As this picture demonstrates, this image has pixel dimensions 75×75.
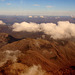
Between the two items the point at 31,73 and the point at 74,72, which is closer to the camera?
the point at 31,73

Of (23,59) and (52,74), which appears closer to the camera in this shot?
(52,74)

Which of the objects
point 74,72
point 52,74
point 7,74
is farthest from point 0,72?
point 74,72

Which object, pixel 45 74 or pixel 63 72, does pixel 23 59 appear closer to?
pixel 45 74

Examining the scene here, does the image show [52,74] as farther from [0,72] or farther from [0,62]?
[0,62]

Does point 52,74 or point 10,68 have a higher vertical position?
point 10,68

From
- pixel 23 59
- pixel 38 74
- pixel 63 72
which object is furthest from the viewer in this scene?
pixel 23 59

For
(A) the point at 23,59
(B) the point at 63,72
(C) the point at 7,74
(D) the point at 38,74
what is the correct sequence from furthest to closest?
(A) the point at 23,59
(B) the point at 63,72
(D) the point at 38,74
(C) the point at 7,74

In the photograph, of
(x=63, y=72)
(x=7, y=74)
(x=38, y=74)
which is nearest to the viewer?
(x=7, y=74)

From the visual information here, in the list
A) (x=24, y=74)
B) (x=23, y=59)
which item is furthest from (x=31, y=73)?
(x=23, y=59)

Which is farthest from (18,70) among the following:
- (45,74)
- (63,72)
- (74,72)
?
(74,72)

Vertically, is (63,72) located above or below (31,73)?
below
